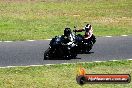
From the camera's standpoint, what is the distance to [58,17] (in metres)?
→ 38.2

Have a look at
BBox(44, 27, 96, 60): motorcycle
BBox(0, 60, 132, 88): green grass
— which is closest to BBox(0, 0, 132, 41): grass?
BBox(44, 27, 96, 60): motorcycle

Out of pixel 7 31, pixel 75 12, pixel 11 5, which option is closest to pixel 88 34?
pixel 7 31

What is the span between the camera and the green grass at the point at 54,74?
17.6 meters

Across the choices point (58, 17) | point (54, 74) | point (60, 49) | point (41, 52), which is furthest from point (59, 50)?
point (58, 17)

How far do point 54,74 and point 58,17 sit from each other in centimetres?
1908

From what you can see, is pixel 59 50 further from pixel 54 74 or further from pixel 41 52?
pixel 54 74

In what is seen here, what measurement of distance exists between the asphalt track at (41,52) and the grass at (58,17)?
2.19 m

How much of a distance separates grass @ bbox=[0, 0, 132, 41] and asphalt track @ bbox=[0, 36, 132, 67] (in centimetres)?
219

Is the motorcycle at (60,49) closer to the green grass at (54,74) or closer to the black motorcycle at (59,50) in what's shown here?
the black motorcycle at (59,50)

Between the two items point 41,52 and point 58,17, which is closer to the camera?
point 41,52

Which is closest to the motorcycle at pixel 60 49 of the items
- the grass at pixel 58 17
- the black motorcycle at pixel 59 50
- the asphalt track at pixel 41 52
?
the black motorcycle at pixel 59 50

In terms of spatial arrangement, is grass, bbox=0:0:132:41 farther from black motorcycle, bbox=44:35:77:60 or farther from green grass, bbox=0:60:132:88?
green grass, bbox=0:60:132:88

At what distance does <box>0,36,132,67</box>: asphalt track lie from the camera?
22.3m

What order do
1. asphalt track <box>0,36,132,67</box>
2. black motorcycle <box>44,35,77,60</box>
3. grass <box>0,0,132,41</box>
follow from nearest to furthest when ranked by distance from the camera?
asphalt track <box>0,36,132,67</box> < black motorcycle <box>44,35,77,60</box> < grass <box>0,0,132,41</box>
